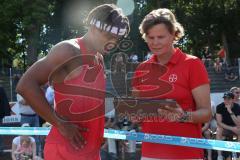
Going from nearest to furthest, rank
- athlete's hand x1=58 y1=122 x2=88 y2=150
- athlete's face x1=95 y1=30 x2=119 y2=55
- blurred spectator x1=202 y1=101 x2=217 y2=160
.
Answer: athlete's hand x1=58 y1=122 x2=88 y2=150
athlete's face x1=95 y1=30 x2=119 y2=55
blurred spectator x1=202 y1=101 x2=217 y2=160

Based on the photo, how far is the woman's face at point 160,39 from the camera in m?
3.16

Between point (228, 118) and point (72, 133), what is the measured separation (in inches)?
282

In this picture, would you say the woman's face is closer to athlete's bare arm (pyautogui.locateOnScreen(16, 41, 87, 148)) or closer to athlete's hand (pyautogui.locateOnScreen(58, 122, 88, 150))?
athlete's bare arm (pyautogui.locateOnScreen(16, 41, 87, 148))

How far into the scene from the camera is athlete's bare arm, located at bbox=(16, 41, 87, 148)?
252 centimetres

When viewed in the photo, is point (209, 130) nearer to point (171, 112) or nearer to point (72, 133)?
point (171, 112)

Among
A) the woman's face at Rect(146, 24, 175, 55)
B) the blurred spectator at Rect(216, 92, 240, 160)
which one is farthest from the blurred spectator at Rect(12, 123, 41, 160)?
the woman's face at Rect(146, 24, 175, 55)

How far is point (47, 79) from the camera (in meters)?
2.60

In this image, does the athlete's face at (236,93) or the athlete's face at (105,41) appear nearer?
the athlete's face at (105,41)

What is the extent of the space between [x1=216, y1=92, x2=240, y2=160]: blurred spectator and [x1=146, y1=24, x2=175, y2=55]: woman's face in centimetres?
632

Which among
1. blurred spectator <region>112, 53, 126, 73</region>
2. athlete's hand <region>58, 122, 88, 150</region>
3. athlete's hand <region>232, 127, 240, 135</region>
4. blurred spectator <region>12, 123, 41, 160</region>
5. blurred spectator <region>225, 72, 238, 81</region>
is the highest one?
blurred spectator <region>112, 53, 126, 73</region>

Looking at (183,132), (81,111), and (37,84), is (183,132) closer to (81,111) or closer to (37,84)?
(81,111)

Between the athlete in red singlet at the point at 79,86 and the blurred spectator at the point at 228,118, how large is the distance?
6821 mm

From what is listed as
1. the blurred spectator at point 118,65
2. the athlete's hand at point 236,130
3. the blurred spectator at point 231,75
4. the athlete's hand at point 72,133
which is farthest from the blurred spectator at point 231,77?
the athlete's hand at point 72,133

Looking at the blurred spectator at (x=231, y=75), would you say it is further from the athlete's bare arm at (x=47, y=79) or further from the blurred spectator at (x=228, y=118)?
the athlete's bare arm at (x=47, y=79)
